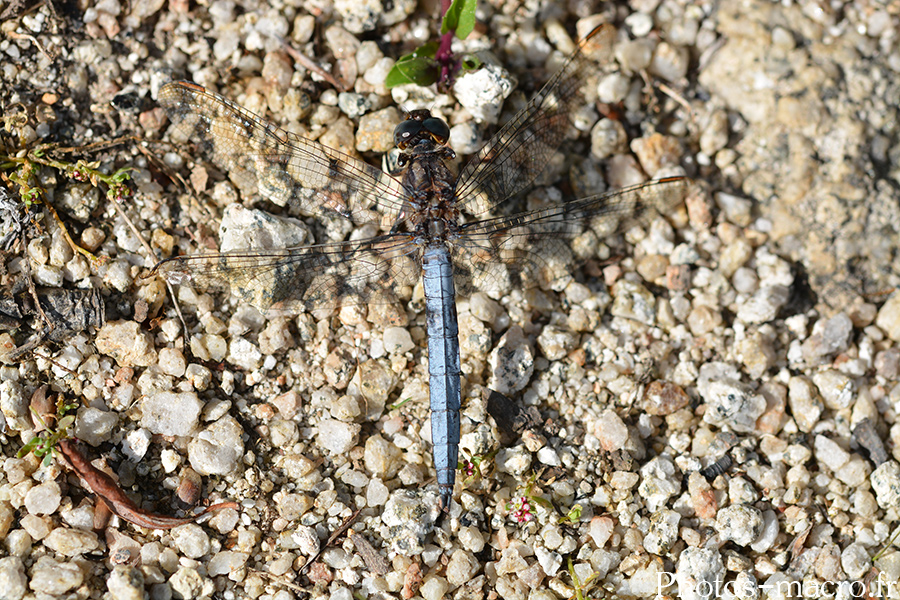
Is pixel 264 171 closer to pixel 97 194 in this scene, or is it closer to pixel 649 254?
pixel 97 194

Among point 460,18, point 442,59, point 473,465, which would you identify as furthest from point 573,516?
point 460,18

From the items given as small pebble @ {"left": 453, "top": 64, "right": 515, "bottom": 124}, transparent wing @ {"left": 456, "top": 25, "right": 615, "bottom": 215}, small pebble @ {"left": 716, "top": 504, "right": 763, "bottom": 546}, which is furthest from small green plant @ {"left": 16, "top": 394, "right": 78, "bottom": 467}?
small pebble @ {"left": 716, "top": 504, "right": 763, "bottom": 546}

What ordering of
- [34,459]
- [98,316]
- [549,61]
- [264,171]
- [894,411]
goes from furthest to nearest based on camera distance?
[549,61], [894,411], [264,171], [98,316], [34,459]

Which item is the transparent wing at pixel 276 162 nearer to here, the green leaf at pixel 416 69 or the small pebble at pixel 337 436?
the green leaf at pixel 416 69

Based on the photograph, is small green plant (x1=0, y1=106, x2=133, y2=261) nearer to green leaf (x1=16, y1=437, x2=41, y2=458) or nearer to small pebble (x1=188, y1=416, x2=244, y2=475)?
green leaf (x1=16, y1=437, x2=41, y2=458)

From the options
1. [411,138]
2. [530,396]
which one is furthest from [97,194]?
[530,396]
